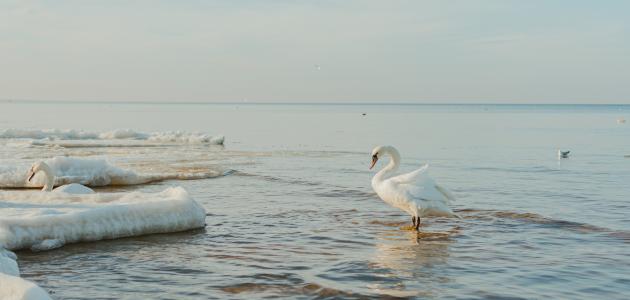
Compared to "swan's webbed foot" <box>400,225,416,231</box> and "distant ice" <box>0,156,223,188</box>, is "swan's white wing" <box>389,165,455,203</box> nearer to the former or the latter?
"swan's webbed foot" <box>400,225,416,231</box>

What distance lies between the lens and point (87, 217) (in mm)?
10969

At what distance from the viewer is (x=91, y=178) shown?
19.2 m

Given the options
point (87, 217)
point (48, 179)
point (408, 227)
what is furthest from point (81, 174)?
point (408, 227)

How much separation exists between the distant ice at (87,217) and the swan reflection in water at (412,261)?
3593 millimetres

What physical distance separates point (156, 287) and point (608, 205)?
38.4 feet

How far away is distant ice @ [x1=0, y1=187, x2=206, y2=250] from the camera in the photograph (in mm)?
10086

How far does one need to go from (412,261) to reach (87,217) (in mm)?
5123

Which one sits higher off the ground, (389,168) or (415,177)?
(389,168)

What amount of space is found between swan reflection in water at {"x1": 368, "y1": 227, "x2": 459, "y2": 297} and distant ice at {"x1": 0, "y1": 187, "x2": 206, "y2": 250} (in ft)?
11.8

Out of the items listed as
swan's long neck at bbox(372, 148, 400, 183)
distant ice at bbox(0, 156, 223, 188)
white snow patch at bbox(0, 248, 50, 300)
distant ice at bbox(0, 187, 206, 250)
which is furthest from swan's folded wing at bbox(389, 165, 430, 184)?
distant ice at bbox(0, 156, 223, 188)

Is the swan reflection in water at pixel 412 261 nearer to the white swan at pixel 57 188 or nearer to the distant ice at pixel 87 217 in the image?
the distant ice at pixel 87 217

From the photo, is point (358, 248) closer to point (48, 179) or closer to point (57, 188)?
point (57, 188)

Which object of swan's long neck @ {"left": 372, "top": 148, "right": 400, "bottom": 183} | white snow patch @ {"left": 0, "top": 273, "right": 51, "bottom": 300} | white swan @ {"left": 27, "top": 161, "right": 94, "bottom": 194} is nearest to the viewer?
white snow patch @ {"left": 0, "top": 273, "right": 51, "bottom": 300}

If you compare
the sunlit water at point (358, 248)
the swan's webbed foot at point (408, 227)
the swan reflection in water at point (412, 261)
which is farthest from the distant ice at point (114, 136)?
the swan reflection in water at point (412, 261)
